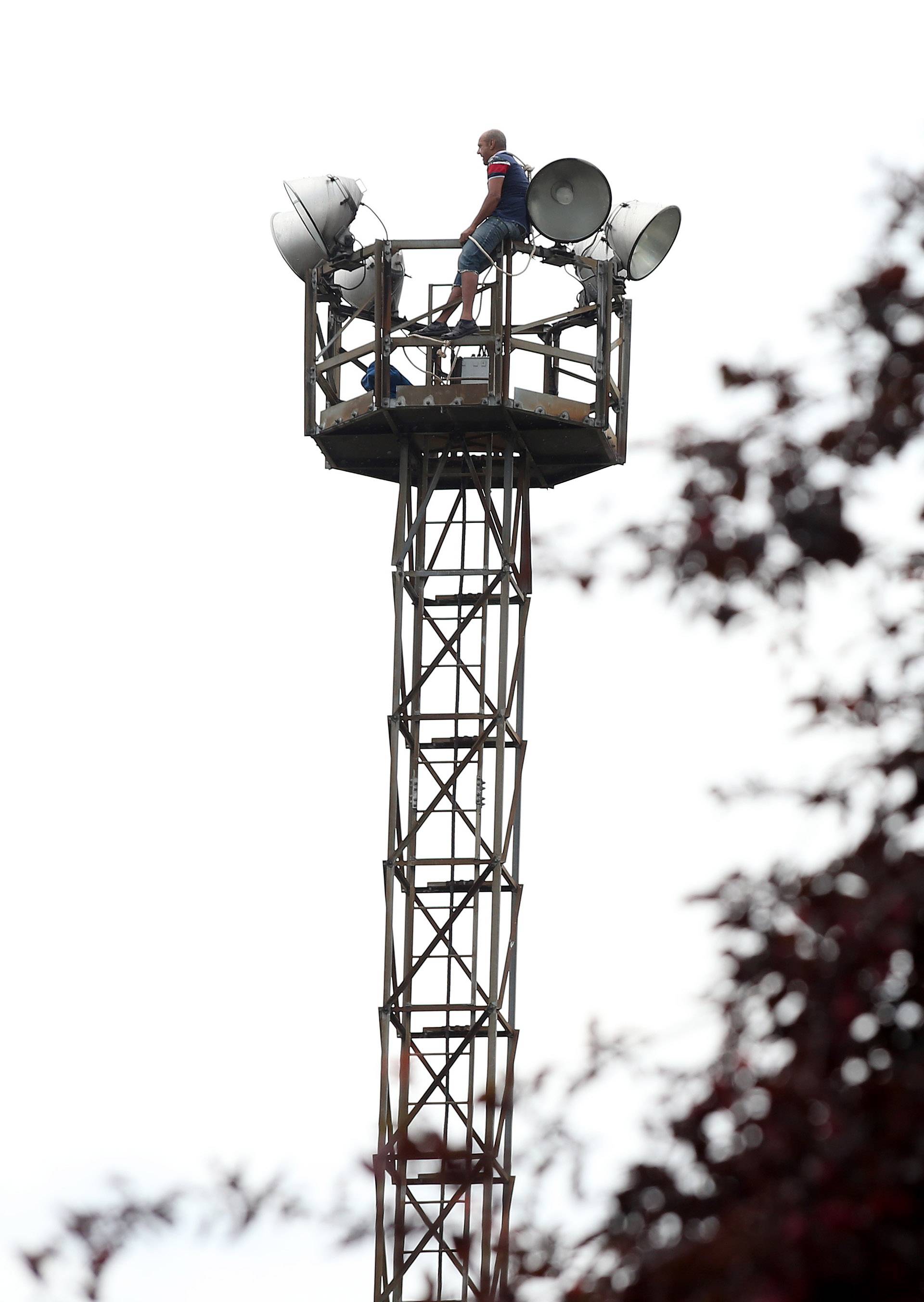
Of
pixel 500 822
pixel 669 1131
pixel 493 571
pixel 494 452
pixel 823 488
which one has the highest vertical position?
pixel 494 452

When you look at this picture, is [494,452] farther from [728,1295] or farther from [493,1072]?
[728,1295]

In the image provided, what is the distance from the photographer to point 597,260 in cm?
1586

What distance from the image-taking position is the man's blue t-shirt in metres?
15.5

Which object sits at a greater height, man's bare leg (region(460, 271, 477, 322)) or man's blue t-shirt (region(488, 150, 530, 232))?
man's blue t-shirt (region(488, 150, 530, 232))

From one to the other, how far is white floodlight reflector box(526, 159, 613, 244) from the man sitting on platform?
0.27 meters

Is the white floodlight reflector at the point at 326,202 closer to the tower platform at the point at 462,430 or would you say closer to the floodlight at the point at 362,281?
the floodlight at the point at 362,281

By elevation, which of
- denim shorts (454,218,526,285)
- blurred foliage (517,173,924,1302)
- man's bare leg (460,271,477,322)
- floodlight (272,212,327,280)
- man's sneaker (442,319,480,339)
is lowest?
blurred foliage (517,173,924,1302)

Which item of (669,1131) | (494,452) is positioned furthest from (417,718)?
(669,1131)

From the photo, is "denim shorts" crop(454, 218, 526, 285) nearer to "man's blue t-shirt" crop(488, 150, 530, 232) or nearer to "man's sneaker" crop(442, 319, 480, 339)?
"man's blue t-shirt" crop(488, 150, 530, 232)

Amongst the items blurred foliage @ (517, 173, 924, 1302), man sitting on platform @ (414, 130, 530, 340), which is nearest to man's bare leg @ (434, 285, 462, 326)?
man sitting on platform @ (414, 130, 530, 340)

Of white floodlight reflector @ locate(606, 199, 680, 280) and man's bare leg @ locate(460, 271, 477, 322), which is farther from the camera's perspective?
white floodlight reflector @ locate(606, 199, 680, 280)

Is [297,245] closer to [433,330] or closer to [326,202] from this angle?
[326,202]

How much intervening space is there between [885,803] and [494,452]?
1201 centimetres

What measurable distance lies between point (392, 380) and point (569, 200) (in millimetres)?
1893
